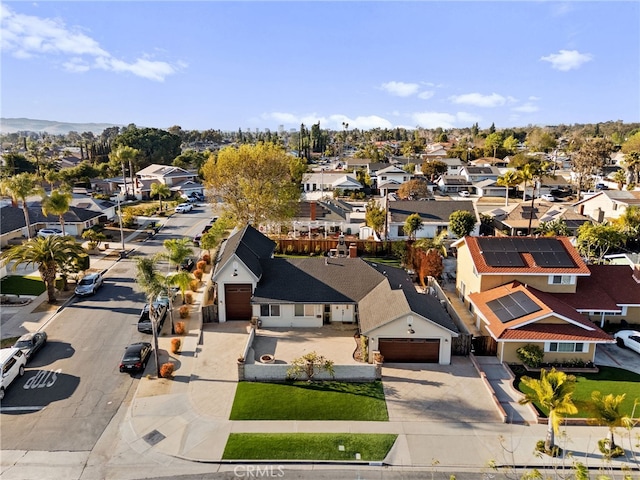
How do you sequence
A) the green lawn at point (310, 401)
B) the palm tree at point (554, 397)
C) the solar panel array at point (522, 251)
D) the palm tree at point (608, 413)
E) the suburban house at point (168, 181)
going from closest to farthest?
the palm tree at point (608, 413) → the palm tree at point (554, 397) → the green lawn at point (310, 401) → the solar panel array at point (522, 251) → the suburban house at point (168, 181)

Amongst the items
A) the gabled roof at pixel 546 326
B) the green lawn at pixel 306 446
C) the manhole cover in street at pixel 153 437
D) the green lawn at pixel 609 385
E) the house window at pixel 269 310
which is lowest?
the manhole cover in street at pixel 153 437

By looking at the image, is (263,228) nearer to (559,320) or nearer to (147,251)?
(147,251)

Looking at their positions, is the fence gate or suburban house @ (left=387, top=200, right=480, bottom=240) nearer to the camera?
the fence gate

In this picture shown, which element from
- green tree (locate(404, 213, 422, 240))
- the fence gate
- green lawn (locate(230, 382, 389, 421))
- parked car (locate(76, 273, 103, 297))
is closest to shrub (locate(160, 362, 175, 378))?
green lawn (locate(230, 382, 389, 421))

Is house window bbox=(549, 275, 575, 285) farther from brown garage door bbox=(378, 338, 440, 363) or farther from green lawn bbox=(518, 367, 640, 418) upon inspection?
brown garage door bbox=(378, 338, 440, 363)

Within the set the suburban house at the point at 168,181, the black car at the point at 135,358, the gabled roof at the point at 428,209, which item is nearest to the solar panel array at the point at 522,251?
the black car at the point at 135,358

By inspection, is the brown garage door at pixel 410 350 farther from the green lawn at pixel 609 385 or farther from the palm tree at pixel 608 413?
the palm tree at pixel 608 413
